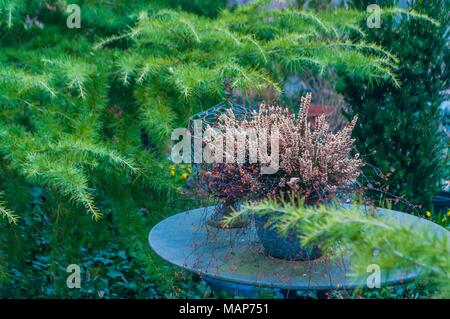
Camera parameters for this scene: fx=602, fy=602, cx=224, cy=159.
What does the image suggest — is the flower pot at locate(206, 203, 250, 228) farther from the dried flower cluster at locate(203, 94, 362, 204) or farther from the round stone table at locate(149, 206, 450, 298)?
the dried flower cluster at locate(203, 94, 362, 204)

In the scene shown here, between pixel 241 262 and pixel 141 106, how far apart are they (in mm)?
925

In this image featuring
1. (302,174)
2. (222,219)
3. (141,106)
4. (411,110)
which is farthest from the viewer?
(411,110)

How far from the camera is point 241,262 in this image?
1.79m

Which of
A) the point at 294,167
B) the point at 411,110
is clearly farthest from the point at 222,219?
the point at 411,110

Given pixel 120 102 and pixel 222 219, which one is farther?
pixel 120 102

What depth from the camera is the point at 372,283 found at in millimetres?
1518

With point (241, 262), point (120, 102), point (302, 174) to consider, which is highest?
point (120, 102)

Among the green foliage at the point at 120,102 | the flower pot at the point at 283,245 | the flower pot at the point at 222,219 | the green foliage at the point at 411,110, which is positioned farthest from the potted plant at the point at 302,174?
the green foliage at the point at 411,110

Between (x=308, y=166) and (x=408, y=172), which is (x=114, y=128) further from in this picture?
(x=408, y=172)

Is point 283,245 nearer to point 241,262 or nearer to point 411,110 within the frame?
point 241,262

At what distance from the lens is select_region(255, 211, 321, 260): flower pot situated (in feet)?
5.83

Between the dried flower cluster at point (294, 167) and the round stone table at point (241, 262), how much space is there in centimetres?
18

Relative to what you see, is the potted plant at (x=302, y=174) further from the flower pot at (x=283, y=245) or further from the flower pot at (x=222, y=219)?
the flower pot at (x=222, y=219)

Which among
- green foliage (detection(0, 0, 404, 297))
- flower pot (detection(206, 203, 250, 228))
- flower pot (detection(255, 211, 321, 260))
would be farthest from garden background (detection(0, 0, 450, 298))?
flower pot (detection(255, 211, 321, 260))
